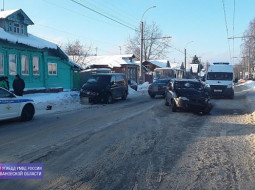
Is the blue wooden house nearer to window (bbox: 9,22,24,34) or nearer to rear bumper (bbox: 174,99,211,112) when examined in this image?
window (bbox: 9,22,24,34)

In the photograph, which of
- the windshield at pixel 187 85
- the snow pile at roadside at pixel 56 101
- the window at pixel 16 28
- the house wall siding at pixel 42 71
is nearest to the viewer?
the windshield at pixel 187 85

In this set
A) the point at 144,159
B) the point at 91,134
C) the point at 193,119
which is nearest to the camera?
the point at 144,159

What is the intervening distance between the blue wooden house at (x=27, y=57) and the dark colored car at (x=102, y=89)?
20.0ft

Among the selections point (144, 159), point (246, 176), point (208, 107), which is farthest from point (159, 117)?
point (246, 176)

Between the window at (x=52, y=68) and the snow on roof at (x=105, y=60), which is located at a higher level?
the snow on roof at (x=105, y=60)

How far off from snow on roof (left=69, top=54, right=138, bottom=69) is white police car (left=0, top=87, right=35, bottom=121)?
36.5 metres

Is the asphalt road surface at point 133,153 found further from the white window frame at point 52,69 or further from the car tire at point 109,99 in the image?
the white window frame at point 52,69

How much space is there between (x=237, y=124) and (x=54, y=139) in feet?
20.9

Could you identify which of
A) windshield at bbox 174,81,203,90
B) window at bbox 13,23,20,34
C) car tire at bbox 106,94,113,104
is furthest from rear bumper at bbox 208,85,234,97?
window at bbox 13,23,20,34

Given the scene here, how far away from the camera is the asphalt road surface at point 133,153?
486 centimetres

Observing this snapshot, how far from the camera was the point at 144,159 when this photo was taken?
6113 millimetres

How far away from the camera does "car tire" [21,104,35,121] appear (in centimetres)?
1151

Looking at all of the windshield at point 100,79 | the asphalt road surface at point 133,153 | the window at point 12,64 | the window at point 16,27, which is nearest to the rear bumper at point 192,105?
the asphalt road surface at point 133,153

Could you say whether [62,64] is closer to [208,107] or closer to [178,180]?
[208,107]
